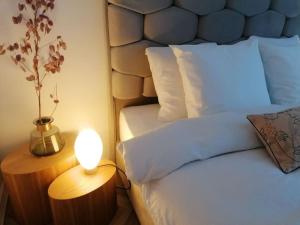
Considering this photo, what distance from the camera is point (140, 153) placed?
1.04 m

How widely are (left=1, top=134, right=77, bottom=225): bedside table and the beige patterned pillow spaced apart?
3.18 feet

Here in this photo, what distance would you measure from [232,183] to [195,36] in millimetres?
983

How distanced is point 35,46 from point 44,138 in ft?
1.55

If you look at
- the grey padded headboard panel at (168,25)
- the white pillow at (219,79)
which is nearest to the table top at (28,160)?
the grey padded headboard panel at (168,25)

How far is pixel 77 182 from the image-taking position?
1372 mm

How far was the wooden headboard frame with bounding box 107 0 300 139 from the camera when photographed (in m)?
1.42

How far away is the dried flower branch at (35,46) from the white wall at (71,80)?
0.04 m

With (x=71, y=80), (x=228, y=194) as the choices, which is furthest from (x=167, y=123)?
(x=71, y=80)

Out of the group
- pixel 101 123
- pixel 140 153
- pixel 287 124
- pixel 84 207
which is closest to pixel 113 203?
pixel 84 207

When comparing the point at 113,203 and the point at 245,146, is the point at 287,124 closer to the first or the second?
the point at 245,146

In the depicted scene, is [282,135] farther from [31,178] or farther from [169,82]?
[31,178]

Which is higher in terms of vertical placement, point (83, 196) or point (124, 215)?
point (83, 196)

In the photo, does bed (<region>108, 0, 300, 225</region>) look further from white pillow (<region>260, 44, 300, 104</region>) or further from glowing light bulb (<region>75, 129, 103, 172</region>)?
white pillow (<region>260, 44, 300, 104</region>)

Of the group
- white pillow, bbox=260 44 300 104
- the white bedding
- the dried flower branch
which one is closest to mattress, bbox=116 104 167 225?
the white bedding
